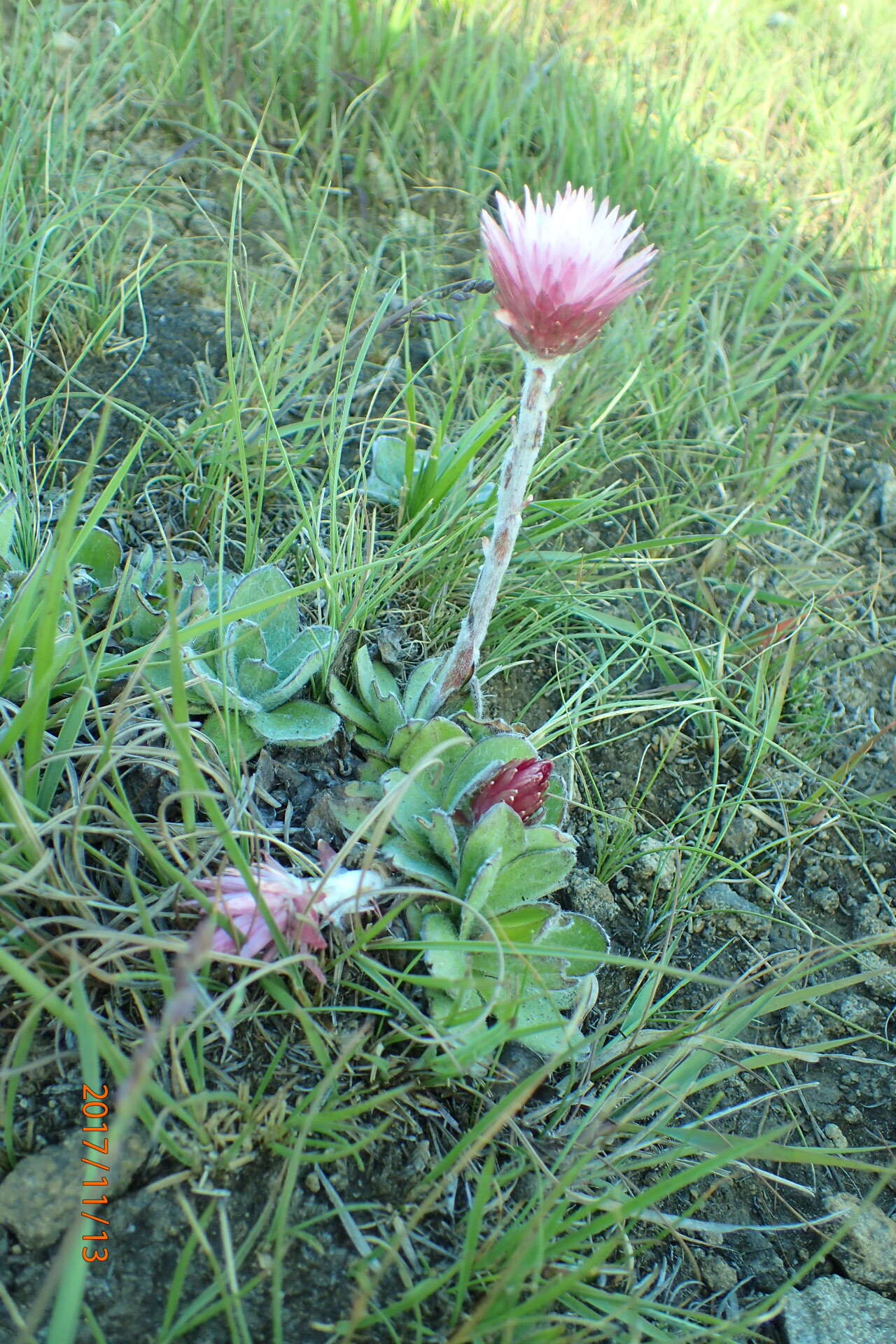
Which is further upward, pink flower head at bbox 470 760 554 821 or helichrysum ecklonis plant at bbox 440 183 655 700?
helichrysum ecklonis plant at bbox 440 183 655 700

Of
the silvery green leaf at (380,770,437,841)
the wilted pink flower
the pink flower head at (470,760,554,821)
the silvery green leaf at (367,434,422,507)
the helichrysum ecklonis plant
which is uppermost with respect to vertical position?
the helichrysum ecklonis plant

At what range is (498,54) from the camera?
2.56 metres

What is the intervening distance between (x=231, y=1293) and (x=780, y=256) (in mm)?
2506

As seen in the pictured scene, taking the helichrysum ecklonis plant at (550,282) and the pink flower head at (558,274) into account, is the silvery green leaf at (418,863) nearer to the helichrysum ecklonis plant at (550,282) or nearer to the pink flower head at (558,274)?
the helichrysum ecklonis plant at (550,282)

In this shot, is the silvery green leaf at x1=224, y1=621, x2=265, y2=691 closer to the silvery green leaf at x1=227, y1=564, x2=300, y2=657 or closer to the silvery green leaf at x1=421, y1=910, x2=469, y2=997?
the silvery green leaf at x1=227, y1=564, x2=300, y2=657

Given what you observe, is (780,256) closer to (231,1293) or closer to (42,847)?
(42,847)

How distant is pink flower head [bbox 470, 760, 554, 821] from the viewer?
131 cm

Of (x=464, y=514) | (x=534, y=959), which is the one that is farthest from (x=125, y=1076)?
(x=464, y=514)

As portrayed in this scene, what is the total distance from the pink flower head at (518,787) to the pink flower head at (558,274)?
554mm

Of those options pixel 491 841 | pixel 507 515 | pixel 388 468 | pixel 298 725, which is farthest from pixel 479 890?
pixel 388 468

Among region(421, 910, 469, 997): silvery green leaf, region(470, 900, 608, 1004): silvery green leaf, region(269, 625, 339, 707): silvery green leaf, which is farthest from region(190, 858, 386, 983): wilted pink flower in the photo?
region(269, 625, 339, 707): silvery green leaf
